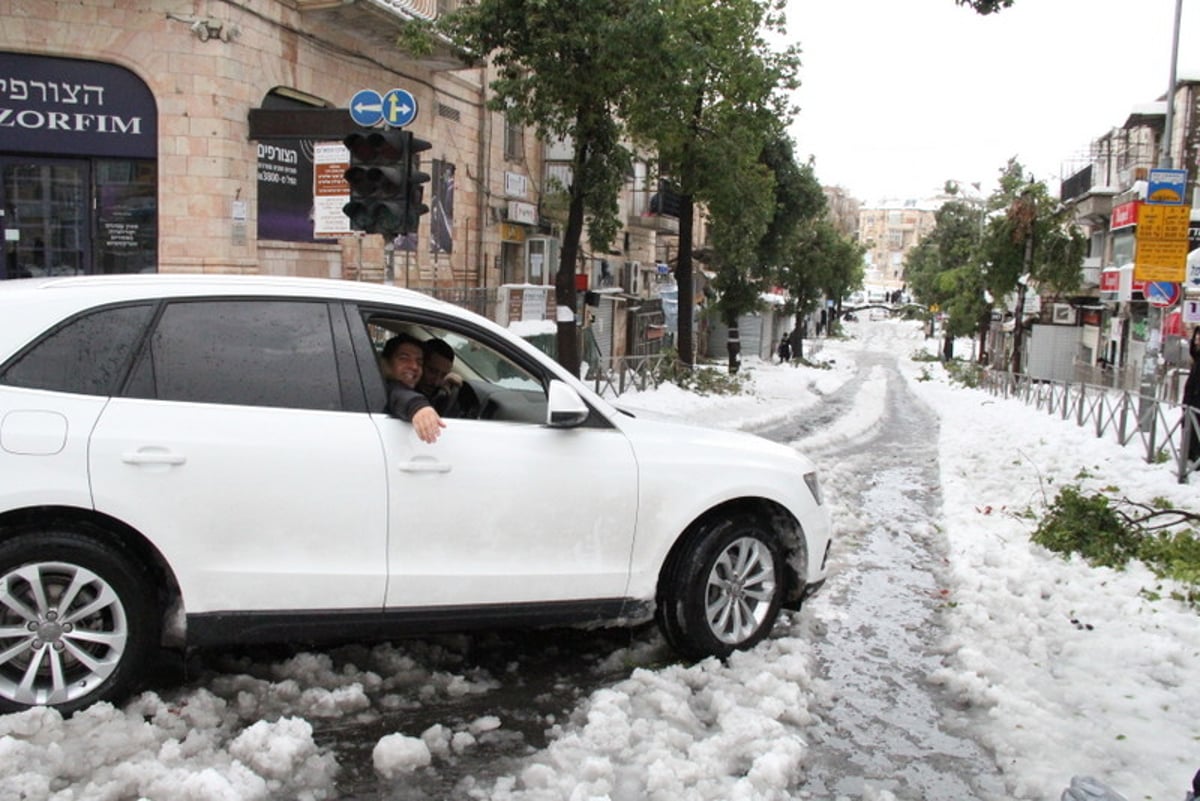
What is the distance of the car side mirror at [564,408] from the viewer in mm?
4562

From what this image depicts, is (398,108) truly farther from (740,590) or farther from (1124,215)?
(1124,215)

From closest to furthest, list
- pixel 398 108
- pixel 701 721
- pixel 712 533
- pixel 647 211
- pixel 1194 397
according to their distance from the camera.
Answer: pixel 701 721 < pixel 712 533 < pixel 398 108 < pixel 1194 397 < pixel 647 211

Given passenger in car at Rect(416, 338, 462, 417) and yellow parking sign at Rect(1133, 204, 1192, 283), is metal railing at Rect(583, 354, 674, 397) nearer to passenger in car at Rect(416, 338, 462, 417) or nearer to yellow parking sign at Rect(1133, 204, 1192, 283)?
yellow parking sign at Rect(1133, 204, 1192, 283)

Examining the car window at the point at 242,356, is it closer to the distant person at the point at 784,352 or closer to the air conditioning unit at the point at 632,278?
the air conditioning unit at the point at 632,278

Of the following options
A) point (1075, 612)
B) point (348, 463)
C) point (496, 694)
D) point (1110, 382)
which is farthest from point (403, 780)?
point (1110, 382)

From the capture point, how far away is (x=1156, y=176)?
572 inches

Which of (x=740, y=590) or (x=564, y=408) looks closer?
(x=564, y=408)

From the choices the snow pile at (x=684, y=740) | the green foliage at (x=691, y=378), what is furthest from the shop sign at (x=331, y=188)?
the green foliage at (x=691, y=378)

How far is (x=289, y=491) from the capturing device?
4.13m

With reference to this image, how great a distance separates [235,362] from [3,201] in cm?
1024

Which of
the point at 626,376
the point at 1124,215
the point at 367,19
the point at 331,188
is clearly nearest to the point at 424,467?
the point at 331,188

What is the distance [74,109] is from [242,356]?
10557 mm

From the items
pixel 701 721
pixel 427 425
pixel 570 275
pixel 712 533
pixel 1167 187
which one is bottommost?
pixel 701 721

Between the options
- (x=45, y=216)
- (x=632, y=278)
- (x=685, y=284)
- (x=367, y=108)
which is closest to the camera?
(x=367, y=108)
